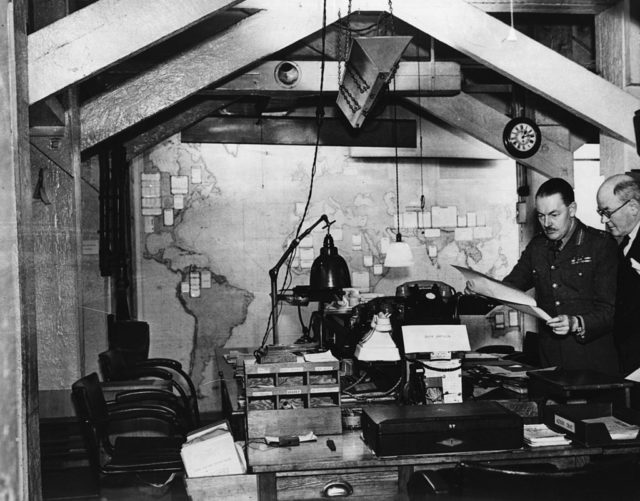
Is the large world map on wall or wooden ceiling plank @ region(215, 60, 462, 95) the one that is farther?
the large world map on wall

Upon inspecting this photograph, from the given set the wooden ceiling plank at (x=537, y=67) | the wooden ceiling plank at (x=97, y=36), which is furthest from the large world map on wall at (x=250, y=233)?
the wooden ceiling plank at (x=97, y=36)

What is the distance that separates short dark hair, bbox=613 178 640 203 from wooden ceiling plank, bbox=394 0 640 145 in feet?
4.35

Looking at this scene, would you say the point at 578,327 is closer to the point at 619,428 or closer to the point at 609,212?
the point at 609,212

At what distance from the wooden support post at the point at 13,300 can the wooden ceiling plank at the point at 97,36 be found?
26.2 inches

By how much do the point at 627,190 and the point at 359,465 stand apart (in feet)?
7.03

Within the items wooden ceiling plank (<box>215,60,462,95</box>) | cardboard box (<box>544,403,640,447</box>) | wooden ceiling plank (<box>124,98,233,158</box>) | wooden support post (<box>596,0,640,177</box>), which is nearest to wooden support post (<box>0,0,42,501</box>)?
cardboard box (<box>544,403,640,447</box>)

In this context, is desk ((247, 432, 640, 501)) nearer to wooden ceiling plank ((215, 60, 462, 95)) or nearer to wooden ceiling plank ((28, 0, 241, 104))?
wooden ceiling plank ((28, 0, 241, 104))

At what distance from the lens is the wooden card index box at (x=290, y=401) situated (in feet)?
8.55

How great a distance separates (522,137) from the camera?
6812 mm

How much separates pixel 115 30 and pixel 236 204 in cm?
412

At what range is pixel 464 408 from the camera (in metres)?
2.51

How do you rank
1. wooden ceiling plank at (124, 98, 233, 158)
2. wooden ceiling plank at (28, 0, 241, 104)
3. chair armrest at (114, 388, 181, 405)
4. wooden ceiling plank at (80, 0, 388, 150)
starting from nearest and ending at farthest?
wooden ceiling plank at (28, 0, 241, 104) < chair armrest at (114, 388, 181, 405) < wooden ceiling plank at (80, 0, 388, 150) < wooden ceiling plank at (124, 98, 233, 158)

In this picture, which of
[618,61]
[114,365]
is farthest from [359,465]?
[618,61]

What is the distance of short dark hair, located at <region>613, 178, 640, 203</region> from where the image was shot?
3582 mm
